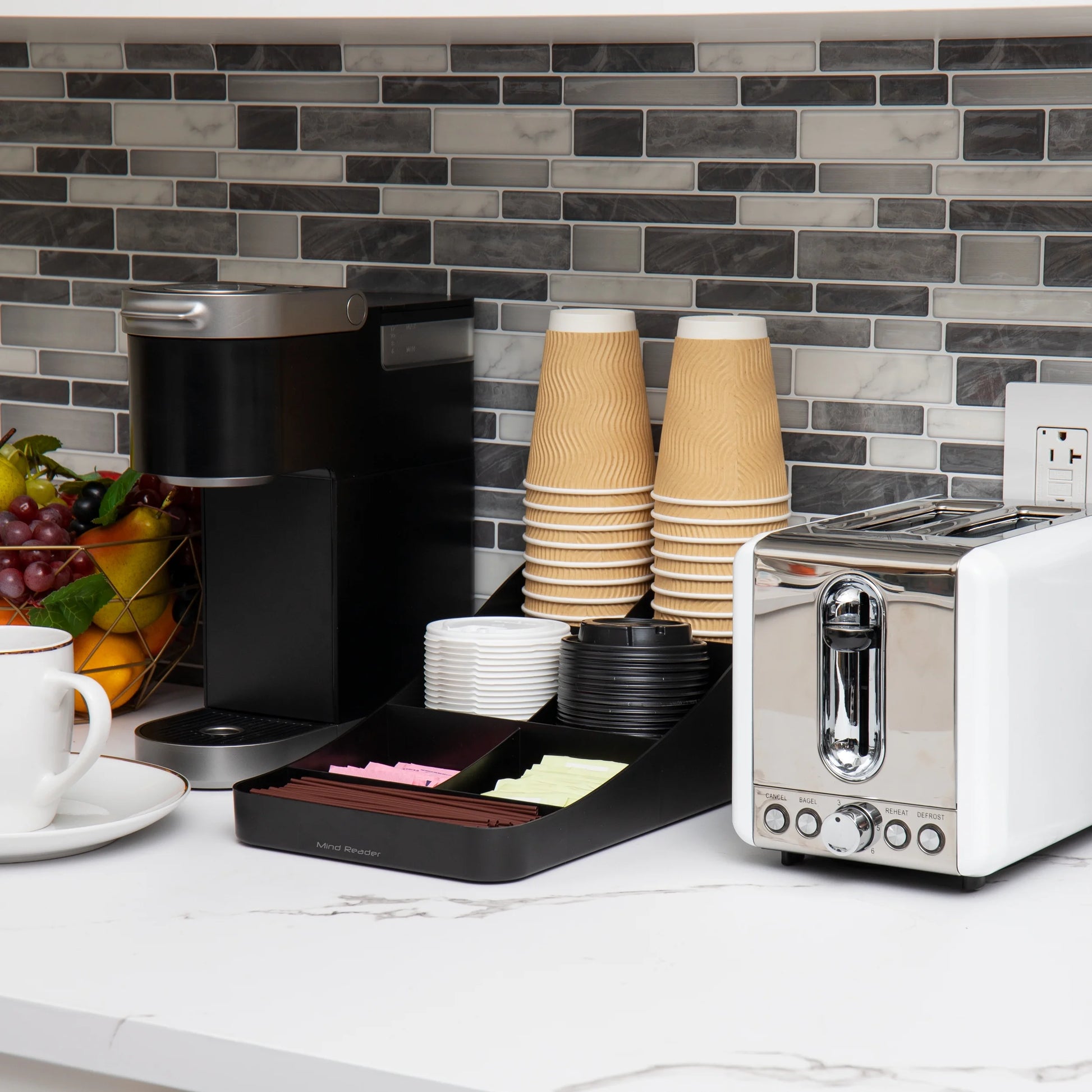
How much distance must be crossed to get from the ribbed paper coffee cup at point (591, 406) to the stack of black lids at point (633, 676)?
0.21 metres

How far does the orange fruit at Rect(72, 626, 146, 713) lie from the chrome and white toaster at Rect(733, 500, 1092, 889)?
632mm

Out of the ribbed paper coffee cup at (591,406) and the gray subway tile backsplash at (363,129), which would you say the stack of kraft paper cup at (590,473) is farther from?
the gray subway tile backsplash at (363,129)

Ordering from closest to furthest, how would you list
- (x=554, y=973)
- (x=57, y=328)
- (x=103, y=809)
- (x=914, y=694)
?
(x=554, y=973), (x=914, y=694), (x=103, y=809), (x=57, y=328)

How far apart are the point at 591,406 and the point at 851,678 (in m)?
0.42

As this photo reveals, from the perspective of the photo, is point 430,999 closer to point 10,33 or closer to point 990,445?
point 990,445

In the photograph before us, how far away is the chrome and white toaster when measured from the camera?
95 cm

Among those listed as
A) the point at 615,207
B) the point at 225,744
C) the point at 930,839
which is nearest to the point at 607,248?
the point at 615,207

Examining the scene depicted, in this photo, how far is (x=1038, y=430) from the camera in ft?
4.17

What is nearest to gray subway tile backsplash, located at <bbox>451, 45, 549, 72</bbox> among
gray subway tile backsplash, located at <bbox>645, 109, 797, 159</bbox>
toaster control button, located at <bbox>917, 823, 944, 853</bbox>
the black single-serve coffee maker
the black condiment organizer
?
gray subway tile backsplash, located at <bbox>645, 109, 797, 159</bbox>

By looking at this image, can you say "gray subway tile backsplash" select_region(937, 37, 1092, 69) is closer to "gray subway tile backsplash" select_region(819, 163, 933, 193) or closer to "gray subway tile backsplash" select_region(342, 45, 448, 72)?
"gray subway tile backsplash" select_region(819, 163, 933, 193)

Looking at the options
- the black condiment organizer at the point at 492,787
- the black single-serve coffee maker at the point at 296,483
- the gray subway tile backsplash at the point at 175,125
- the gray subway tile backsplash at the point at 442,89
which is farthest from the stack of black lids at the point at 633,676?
the gray subway tile backsplash at the point at 175,125

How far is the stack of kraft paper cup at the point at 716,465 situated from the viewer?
4.14 ft

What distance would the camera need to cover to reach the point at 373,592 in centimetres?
131

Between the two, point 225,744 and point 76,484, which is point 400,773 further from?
point 76,484
